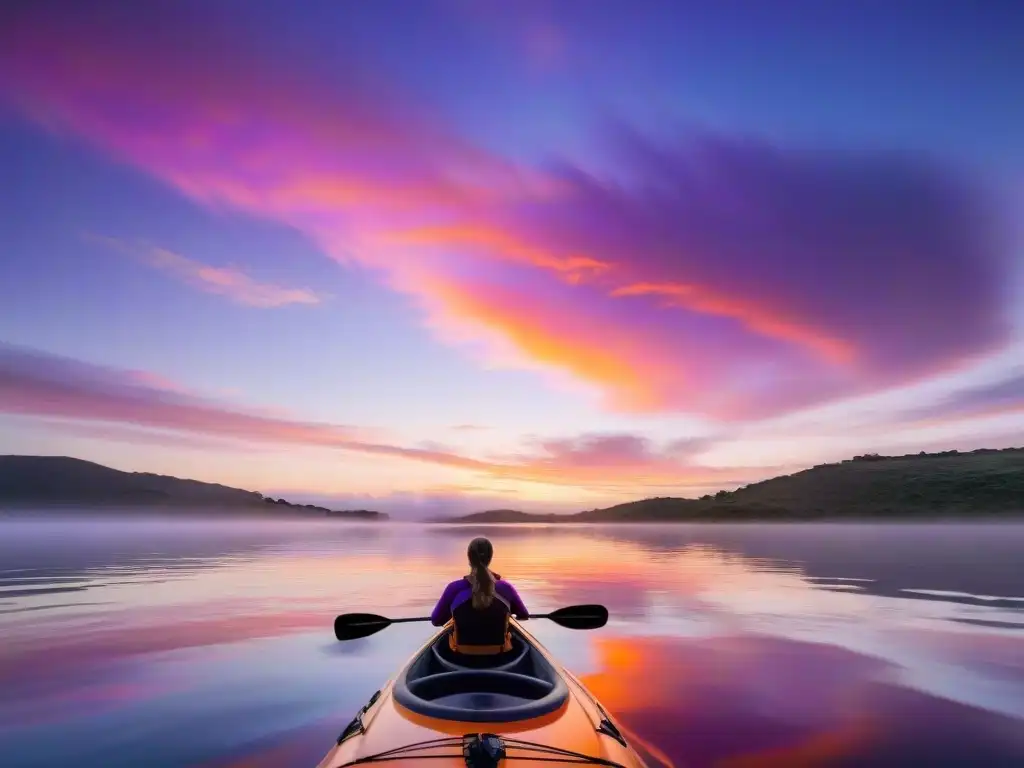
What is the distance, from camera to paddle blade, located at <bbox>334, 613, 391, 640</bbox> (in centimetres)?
1044

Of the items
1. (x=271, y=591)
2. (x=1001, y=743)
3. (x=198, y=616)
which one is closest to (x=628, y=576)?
(x=271, y=591)

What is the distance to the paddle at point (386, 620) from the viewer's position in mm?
10469

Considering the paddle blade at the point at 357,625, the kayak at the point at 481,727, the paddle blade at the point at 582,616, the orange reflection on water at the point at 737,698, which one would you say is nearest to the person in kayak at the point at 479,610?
the kayak at the point at 481,727

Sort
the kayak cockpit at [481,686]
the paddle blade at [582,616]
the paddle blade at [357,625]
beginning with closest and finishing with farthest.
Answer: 1. the kayak cockpit at [481,686]
2. the paddle blade at [357,625]
3. the paddle blade at [582,616]

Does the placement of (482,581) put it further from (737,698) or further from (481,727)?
(737,698)

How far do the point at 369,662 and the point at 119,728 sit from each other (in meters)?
4.97

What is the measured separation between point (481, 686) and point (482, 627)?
105cm

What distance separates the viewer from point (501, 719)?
4.96m

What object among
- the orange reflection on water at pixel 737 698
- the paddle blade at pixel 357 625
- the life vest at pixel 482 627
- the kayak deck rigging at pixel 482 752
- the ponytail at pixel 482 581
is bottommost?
the orange reflection on water at pixel 737 698

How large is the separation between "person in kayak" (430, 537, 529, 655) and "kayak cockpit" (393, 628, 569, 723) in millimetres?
197

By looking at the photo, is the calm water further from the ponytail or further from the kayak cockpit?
the ponytail

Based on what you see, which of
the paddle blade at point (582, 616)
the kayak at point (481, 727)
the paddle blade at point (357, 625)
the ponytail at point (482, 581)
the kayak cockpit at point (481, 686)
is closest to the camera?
the kayak at point (481, 727)

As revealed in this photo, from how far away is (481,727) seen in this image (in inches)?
192

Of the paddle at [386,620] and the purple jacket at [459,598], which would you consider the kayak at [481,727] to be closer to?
the purple jacket at [459,598]
